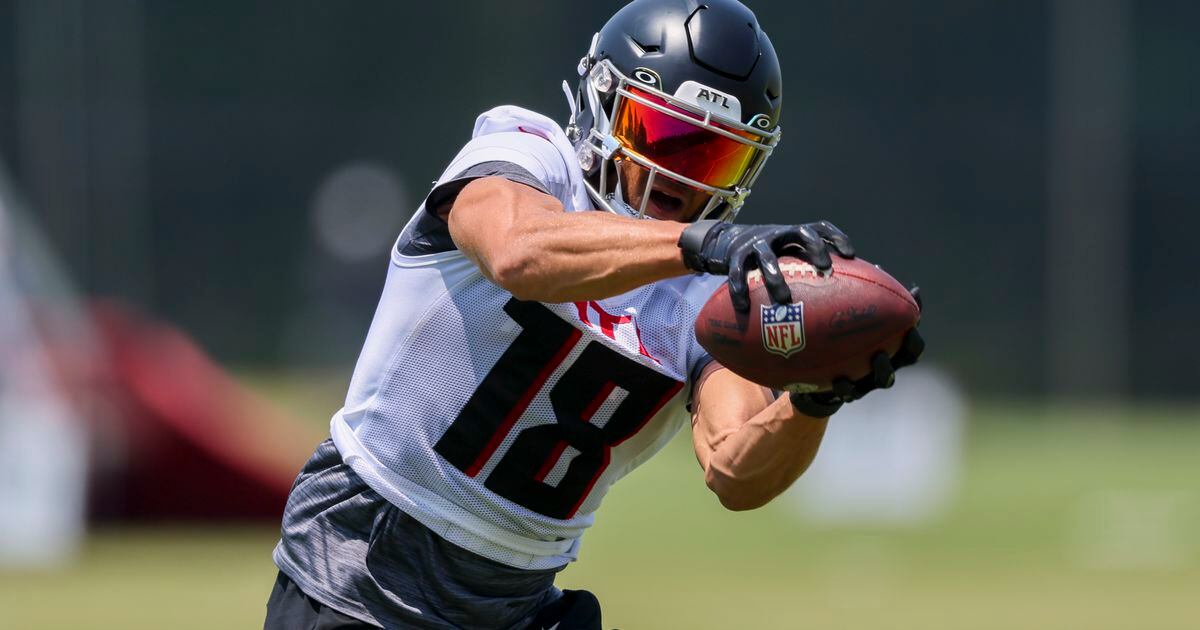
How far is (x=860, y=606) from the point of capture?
28.4 ft

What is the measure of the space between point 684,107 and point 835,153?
1377 cm

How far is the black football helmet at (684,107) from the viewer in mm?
3639

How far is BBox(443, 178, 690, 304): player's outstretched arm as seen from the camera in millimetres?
2957

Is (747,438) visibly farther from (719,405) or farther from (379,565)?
(379,565)

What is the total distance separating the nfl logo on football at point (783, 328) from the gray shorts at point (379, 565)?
3.04 feet

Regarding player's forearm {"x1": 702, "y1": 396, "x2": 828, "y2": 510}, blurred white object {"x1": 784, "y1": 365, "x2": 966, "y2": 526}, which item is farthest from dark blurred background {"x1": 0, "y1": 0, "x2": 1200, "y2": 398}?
player's forearm {"x1": 702, "y1": 396, "x2": 828, "y2": 510}

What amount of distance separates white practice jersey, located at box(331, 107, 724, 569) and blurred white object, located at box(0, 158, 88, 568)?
662 cm

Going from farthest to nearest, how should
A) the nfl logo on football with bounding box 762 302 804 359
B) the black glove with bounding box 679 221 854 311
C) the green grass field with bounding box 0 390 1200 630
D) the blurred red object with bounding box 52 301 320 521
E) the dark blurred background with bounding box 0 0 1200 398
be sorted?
the dark blurred background with bounding box 0 0 1200 398, the blurred red object with bounding box 52 301 320 521, the green grass field with bounding box 0 390 1200 630, the nfl logo on football with bounding box 762 302 804 359, the black glove with bounding box 679 221 854 311

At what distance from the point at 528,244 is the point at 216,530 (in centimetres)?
831

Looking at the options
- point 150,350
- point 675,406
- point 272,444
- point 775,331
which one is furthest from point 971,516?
point 775,331

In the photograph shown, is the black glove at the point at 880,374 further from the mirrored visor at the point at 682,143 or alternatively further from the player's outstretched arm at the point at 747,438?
the mirrored visor at the point at 682,143

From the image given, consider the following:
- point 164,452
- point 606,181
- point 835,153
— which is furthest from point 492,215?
point 835,153

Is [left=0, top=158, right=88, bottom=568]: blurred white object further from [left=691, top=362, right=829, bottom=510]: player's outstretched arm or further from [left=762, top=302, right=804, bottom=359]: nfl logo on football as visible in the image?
[left=762, top=302, right=804, bottom=359]: nfl logo on football

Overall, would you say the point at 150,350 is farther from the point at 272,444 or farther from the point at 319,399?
the point at 319,399
